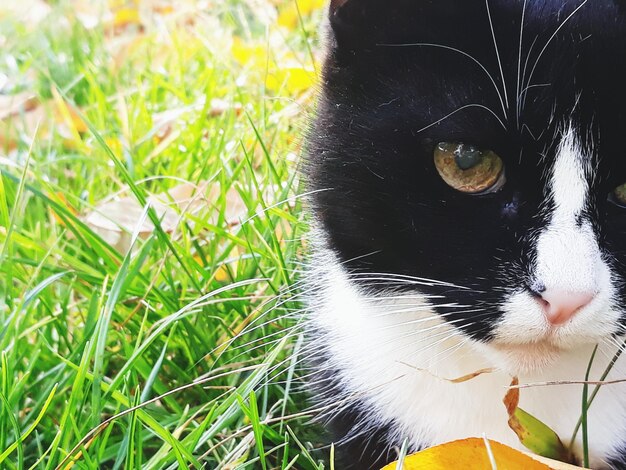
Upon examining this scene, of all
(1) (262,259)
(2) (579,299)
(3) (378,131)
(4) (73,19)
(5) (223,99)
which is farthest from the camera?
(4) (73,19)

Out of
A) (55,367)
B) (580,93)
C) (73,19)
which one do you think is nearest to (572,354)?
(580,93)

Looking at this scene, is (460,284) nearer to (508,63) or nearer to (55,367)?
(508,63)

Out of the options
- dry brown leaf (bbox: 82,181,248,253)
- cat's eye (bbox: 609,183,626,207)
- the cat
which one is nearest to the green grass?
dry brown leaf (bbox: 82,181,248,253)

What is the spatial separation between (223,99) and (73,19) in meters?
0.91

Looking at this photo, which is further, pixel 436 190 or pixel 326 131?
pixel 326 131

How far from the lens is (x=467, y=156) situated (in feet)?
2.38

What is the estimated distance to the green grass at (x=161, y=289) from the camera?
883 mm

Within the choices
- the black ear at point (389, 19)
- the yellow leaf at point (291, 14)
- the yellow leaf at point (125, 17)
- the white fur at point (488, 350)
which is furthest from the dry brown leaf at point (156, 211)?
the yellow leaf at point (125, 17)

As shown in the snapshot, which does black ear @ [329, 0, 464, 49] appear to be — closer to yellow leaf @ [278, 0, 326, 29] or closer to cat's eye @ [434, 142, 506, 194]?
cat's eye @ [434, 142, 506, 194]

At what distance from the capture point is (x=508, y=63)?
0.74m

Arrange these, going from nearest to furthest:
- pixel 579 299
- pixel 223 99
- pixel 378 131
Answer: pixel 579 299
pixel 378 131
pixel 223 99

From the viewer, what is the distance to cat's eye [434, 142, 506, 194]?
28.5 inches

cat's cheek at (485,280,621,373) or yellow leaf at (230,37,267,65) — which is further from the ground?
yellow leaf at (230,37,267,65)

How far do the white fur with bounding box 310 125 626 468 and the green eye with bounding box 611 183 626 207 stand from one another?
1.3 inches
